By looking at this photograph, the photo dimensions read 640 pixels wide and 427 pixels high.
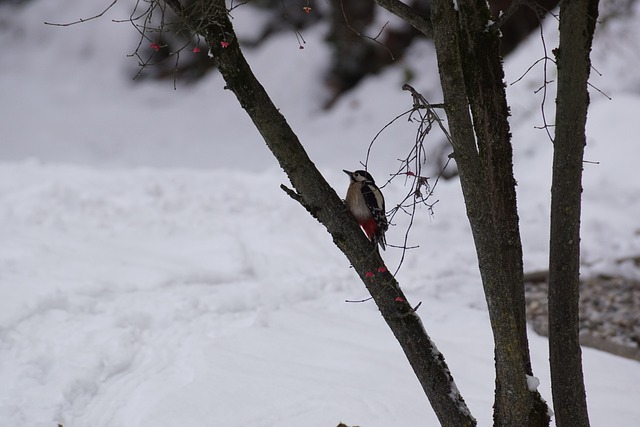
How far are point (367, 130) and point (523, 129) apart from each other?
9.63ft

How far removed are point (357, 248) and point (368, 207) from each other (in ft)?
2.54

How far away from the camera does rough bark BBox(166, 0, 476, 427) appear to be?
7.97 feet

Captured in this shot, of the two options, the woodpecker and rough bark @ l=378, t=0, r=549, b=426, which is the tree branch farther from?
the woodpecker

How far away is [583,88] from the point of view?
2354mm

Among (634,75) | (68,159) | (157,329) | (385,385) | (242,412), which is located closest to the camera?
(242,412)

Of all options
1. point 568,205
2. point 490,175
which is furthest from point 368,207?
point 568,205

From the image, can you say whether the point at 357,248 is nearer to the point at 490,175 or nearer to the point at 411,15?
the point at 490,175

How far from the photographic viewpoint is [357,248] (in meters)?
2.47

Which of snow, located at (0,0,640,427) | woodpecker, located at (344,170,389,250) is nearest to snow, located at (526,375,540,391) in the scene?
woodpecker, located at (344,170,389,250)

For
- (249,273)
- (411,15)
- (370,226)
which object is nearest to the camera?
(411,15)

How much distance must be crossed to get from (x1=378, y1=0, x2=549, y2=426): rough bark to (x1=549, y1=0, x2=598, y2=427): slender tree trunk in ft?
0.58

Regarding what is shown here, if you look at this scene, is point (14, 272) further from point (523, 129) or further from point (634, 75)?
point (634, 75)

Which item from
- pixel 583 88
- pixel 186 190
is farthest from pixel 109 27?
pixel 583 88

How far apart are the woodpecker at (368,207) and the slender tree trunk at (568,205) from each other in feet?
2.84
